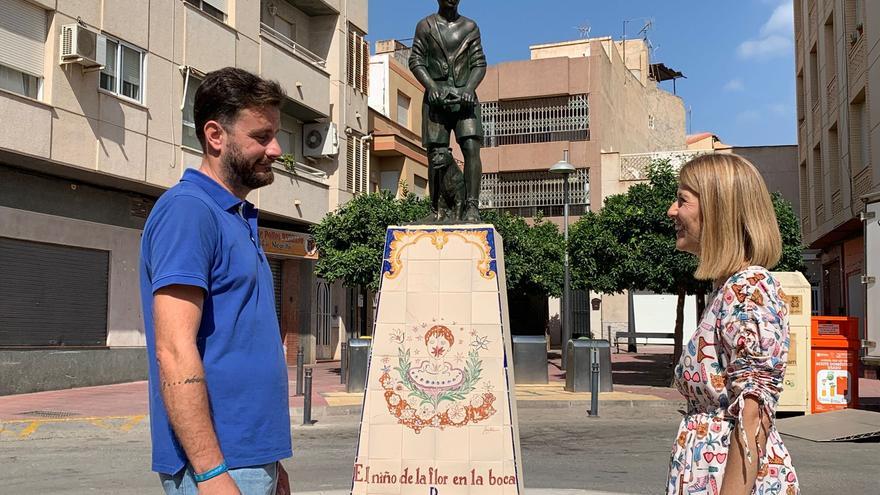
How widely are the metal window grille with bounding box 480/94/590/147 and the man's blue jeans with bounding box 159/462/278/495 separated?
3481cm

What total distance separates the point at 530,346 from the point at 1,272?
979cm

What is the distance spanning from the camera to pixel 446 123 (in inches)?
329

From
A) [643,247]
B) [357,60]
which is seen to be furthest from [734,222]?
[357,60]

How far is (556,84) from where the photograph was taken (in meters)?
36.5

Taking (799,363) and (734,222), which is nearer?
(734,222)

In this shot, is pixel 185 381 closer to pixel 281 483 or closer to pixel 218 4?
pixel 281 483

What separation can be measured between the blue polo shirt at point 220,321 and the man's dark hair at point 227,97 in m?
0.17

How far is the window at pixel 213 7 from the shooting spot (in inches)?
754

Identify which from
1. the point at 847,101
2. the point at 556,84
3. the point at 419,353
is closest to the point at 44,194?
the point at 419,353

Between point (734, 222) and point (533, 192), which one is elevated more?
point (533, 192)

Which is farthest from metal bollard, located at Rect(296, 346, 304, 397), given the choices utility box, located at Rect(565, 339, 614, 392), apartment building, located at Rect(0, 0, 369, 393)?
utility box, located at Rect(565, 339, 614, 392)

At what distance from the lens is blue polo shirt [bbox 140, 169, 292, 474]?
2.16 meters

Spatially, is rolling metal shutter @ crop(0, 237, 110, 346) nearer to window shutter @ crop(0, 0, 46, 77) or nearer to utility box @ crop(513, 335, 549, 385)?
window shutter @ crop(0, 0, 46, 77)

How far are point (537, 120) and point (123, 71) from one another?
2322cm
